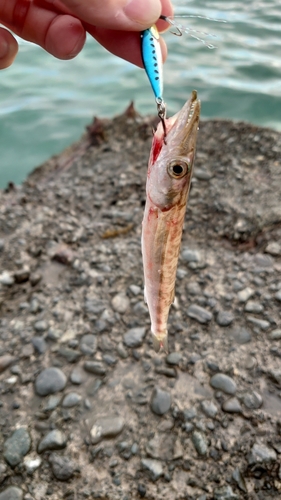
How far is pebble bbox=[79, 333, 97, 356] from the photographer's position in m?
2.96

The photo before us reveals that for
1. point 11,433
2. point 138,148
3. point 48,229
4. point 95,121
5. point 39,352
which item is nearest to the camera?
point 11,433

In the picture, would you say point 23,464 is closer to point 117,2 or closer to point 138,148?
Result: point 117,2

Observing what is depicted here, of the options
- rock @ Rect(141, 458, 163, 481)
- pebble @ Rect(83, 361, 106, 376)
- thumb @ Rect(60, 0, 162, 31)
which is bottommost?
rock @ Rect(141, 458, 163, 481)

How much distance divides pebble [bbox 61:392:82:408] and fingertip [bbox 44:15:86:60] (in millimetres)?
2339

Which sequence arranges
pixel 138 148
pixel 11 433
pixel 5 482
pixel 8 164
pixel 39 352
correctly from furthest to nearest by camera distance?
pixel 8 164
pixel 138 148
pixel 39 352
pixel 11 433
pixel 5 482

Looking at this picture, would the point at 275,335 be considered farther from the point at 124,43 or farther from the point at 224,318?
the point at 124,43

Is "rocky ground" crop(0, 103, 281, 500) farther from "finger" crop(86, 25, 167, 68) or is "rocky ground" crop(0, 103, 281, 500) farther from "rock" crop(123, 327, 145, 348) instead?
"finger" crop(86, 25, 167, 68)

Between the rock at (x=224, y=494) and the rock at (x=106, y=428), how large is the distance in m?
0.64

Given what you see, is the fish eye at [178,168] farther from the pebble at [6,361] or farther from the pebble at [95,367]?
the pebble at [6,361]

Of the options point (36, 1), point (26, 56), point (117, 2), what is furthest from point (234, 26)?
point (117, 2)

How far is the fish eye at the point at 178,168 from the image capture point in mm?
1979

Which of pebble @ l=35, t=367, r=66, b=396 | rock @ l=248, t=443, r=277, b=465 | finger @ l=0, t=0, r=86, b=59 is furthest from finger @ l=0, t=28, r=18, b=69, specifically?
rock @ l=248, t=443, r=277, b=465

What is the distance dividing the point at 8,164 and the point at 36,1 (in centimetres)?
323

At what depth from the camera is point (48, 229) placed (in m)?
4.02
